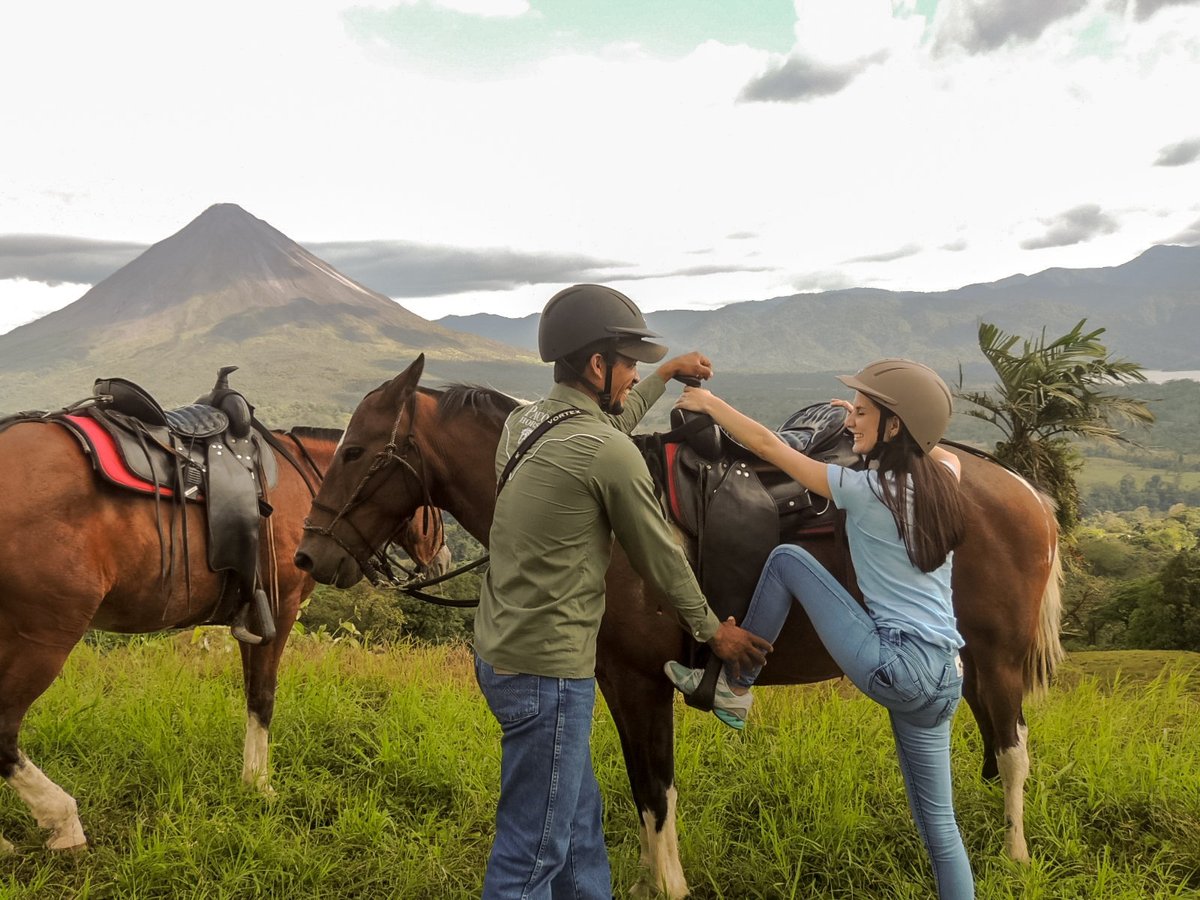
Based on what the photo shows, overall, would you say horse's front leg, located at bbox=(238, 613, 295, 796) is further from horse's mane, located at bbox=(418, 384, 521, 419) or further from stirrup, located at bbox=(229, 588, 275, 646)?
horse's mane, located at bbox=(418, 384, 521, 419)

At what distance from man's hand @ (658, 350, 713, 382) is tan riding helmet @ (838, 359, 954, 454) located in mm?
550

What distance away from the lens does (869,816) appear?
12.0ft

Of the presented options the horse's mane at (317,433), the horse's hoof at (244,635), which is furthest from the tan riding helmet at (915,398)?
the horse's mane at (317,433)

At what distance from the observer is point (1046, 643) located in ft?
12.6

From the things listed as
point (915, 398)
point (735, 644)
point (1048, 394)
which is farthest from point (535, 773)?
point (1048, 394)

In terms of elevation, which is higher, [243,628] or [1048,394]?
[1048,394]

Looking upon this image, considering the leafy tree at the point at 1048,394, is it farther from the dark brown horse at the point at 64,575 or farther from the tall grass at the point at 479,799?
the dark brown horse at the point at 64,575

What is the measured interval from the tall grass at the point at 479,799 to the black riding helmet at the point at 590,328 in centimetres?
233

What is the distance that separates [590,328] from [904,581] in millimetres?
1286

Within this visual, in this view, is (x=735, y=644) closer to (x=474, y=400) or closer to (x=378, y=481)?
(x=474, y=400)

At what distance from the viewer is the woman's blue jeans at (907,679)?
2.45 metres

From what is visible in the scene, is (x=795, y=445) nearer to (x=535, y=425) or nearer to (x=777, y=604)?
(x=777, y=604)

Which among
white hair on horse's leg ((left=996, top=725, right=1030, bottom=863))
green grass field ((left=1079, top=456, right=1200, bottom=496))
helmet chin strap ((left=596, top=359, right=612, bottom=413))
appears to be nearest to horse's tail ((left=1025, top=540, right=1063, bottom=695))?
white hair on horse's leg ((left=996, top=725, right=1030, bottom=863))

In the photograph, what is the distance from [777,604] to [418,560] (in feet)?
6.70
